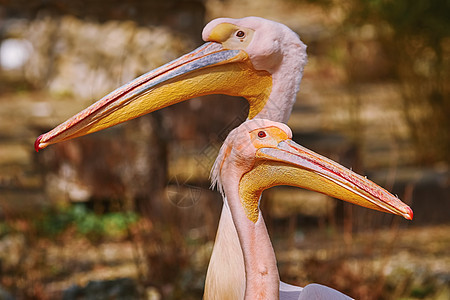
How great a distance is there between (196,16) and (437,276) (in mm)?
2811

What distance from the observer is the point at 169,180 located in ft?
15.7

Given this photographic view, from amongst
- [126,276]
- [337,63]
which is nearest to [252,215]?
[126,276]

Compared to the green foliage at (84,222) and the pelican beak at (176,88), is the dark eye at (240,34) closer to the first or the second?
the pelican beak at (176,88)

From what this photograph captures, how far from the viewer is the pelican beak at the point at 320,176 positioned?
197 centimetres

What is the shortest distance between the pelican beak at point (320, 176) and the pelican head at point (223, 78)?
695 millimetres

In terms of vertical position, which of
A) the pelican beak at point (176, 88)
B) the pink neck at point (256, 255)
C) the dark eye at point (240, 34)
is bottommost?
the pink neck at point (256, 255)

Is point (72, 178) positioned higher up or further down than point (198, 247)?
higher up

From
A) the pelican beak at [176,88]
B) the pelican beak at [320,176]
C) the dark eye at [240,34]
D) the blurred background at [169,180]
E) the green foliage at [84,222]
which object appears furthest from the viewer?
the green foliage at [84,222]

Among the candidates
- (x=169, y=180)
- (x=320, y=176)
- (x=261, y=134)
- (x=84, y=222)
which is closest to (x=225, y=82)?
(x=261, y=134)

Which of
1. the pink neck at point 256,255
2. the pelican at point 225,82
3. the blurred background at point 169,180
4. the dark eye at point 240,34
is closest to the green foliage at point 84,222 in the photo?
the blurred background at point 169,180

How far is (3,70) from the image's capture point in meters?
11.8

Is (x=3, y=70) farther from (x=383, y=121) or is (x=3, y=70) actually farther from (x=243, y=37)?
(x=243, y=37)

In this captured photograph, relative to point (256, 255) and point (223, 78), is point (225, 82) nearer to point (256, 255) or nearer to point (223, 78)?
point (223, 78)

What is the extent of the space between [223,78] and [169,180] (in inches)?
82.2
